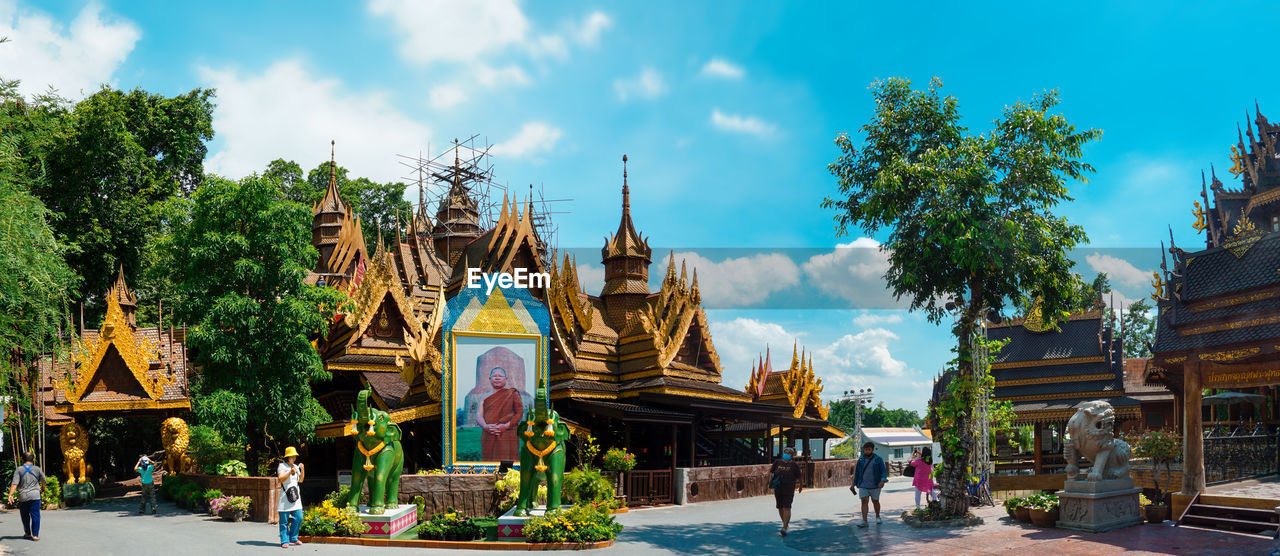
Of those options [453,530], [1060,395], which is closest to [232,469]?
[453,530]

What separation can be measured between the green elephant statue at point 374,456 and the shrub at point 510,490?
2.23m

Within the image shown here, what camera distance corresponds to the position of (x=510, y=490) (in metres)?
16.7

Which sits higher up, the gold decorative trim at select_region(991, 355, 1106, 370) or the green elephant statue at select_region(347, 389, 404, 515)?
the gold decorative trim at select_region(991, 355, 1106, 370)

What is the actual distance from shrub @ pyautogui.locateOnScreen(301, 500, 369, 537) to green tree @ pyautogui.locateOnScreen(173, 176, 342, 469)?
6.47 metres

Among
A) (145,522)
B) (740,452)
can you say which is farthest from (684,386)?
(145,522)

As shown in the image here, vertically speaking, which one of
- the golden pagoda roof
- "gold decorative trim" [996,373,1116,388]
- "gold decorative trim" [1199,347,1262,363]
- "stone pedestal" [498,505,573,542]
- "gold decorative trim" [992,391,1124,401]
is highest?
the golden pagoda roof

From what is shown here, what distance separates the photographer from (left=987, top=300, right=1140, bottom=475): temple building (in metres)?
27.5

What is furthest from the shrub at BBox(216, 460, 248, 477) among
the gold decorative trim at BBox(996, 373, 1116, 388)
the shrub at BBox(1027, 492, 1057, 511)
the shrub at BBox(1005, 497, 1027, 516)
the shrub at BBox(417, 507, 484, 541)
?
the gold decorative trim at BBox(996, 373, 1116, 388)

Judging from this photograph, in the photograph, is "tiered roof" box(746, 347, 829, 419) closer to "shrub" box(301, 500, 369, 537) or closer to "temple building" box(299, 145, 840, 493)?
"temple building" box(299, 145, 840, 493)

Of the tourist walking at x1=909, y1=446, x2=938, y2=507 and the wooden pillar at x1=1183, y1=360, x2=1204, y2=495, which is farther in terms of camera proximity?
the tourist walking at x1=909, y1=446, x2=938, y2=507

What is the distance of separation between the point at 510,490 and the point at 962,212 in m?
9.77

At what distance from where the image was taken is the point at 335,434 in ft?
69.3

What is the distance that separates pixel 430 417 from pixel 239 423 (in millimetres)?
4360

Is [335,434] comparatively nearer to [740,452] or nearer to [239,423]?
[239,423]
